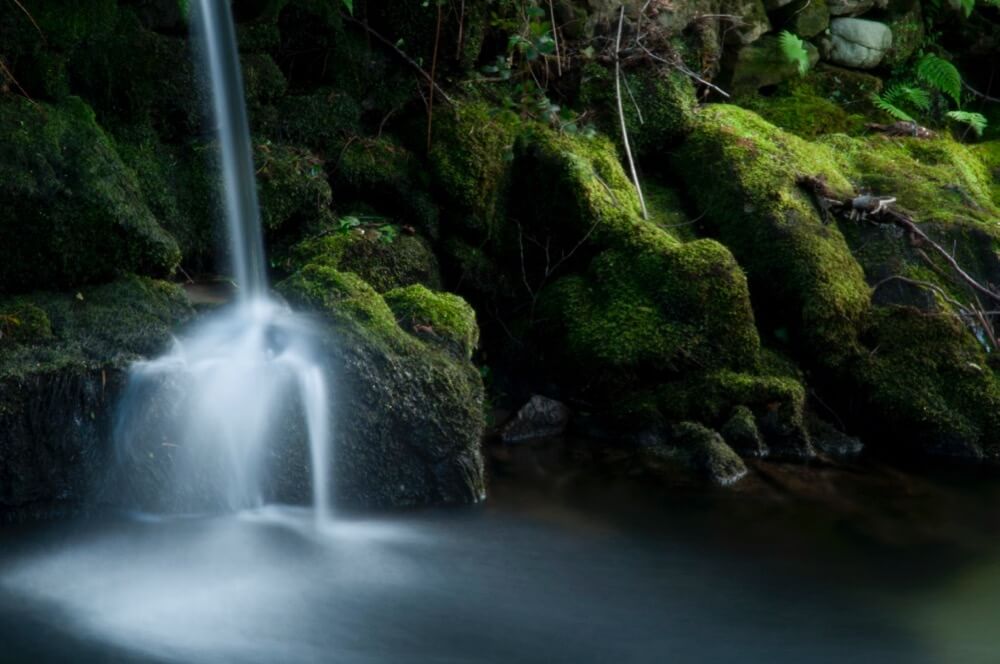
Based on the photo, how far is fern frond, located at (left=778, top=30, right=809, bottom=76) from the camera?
9.19m

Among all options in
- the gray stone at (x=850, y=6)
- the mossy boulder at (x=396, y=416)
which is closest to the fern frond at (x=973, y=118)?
the gray stone at (x=850, y=6)

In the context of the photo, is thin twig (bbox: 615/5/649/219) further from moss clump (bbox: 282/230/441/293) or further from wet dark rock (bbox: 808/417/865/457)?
wet dark rock (bbox: 808/417/865/457)

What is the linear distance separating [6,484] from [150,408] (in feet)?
2.18

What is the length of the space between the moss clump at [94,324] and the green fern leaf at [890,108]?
260 inches

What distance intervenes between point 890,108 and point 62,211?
7.06 m

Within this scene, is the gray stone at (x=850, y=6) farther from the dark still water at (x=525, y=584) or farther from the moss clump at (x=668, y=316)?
the dark still water at (x=525, y=584)

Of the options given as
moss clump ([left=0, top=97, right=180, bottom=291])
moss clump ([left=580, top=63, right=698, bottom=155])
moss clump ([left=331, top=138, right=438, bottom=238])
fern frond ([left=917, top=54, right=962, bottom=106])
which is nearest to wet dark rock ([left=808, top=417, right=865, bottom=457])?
moss clump ([left=580, top=63, right=698, bottom=155])

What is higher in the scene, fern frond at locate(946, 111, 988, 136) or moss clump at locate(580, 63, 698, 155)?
fern frond at locate(946, 111, 988, 136)

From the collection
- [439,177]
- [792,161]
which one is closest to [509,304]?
[439,177]

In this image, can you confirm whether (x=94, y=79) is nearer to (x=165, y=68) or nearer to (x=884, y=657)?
(x=165, y=68)

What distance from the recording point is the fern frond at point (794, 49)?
362 inches

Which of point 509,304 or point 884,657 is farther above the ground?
point 509,304

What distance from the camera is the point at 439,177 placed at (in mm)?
7219

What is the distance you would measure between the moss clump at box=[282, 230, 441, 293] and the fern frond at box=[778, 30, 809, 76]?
408 cm
